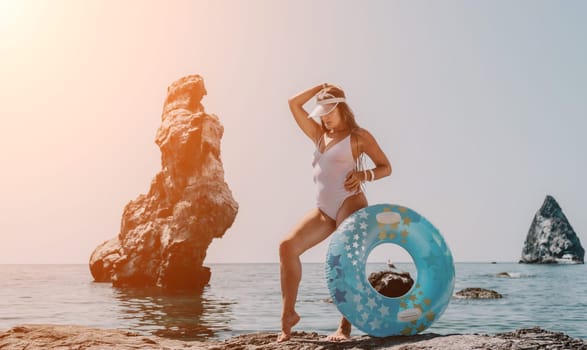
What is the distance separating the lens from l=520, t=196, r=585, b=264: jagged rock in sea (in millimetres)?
111375

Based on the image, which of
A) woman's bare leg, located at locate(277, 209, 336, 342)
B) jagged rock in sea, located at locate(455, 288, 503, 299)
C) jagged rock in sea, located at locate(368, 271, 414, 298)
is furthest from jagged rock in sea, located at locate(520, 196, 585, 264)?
woman's bare leg, located at locate(277, 209, 336, 342)

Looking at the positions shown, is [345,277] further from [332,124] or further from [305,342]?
[332,124]

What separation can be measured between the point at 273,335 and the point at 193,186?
31414mm

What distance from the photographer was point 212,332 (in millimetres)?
11859

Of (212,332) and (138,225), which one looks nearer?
(212,332)

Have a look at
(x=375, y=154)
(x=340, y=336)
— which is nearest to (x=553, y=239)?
(x=340, y=336)

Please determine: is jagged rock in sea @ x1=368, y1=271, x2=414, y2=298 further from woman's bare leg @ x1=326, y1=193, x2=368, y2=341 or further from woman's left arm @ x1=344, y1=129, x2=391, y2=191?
woman's left arm @ x1=344, y1=129, x2=391, y2=191

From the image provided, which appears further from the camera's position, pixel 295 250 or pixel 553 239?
pixel 553 239

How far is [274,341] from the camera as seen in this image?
559 cm

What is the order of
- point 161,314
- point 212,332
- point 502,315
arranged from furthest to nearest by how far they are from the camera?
point 502,315 < point 161,314 < point 212,332

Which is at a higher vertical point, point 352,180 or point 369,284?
point 352,180

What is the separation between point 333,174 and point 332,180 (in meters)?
0.05

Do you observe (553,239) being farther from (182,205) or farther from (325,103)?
(325,103)

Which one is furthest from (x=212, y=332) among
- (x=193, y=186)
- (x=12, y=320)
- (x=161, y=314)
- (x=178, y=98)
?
(x=178, y=98)
